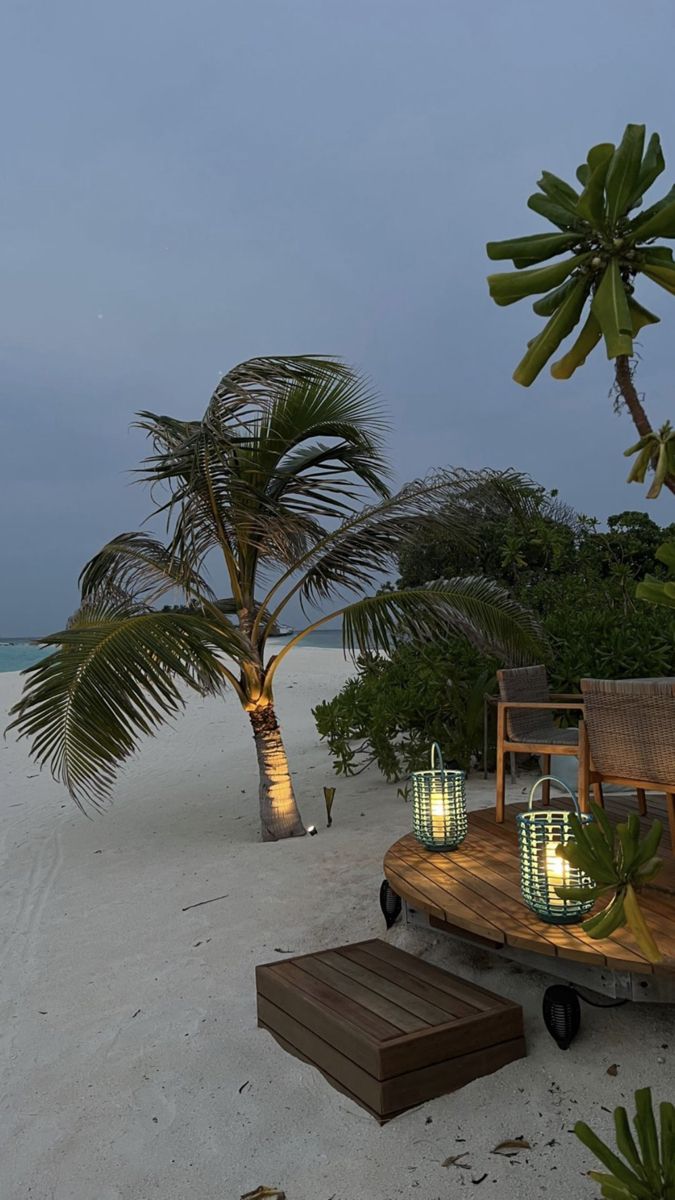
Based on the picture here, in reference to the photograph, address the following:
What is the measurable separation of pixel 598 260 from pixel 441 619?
4356mm

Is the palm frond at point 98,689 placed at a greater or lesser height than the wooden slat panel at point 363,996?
greater

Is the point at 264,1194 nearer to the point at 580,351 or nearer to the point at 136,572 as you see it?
the point at 580,351

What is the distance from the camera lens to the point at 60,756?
4570 mm

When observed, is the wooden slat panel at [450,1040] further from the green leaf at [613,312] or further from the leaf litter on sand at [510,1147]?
the green leaf at [613,312]

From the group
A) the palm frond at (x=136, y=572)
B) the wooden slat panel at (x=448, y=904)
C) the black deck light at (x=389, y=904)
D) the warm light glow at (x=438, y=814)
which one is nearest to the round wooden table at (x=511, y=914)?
the wooden slat panel at (x=448, y=904)

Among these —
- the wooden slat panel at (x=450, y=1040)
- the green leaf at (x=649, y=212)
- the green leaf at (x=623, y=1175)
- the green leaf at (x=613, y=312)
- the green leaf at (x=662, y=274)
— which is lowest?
the wooden slat panel at (x=450, y=1040)

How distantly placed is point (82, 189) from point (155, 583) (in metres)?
A: 21.6

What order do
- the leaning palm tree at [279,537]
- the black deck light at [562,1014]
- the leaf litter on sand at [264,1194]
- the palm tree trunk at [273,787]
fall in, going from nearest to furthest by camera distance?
the leaf litter on sand at [264,1194], the black deck light at [562,1014], the leaning palm tree at [279,537], the palm tree trunk at [273,787]

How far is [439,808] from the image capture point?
3678 mm

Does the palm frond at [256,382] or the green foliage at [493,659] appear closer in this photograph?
the palm frond at [256,382]

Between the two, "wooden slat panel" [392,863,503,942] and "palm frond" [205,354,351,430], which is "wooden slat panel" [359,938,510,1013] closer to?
"wooden slat panel" [392,863,503,942]

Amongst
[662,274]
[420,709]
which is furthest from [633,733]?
[420,709]

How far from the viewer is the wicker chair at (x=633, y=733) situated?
338 centimetres

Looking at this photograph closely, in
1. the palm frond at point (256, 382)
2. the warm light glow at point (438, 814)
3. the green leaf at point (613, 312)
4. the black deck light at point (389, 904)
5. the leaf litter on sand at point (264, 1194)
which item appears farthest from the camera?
the palm frond at point (256, 382)
